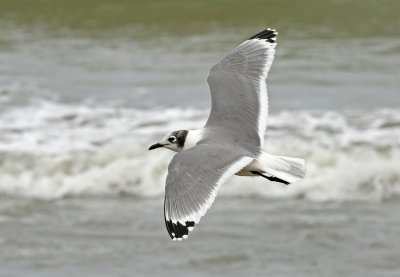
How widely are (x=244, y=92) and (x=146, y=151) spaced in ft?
15.2

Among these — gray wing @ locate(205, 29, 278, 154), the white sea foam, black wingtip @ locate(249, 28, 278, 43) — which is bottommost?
the white sea foam

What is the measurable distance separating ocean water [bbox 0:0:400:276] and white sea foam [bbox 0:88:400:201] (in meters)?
0.02

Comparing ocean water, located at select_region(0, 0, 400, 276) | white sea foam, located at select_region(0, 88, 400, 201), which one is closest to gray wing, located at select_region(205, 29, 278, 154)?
ocean water, located at select_region(0, 0, 400, 276)

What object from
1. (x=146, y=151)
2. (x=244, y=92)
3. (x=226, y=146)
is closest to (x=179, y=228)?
(x=226, y=146)

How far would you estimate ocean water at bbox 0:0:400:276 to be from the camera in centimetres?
734

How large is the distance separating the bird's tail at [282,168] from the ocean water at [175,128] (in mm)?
2366

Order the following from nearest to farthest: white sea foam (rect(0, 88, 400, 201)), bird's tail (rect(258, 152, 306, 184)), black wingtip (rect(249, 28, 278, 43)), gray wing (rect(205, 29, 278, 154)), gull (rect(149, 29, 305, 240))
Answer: gull (rect(149, 29, 305, 240))
bird's tail (rect(258, 152, 306, 184))
gray wing (rect(205, 29, 278, 154))
black wingtip (rect(249, 28, 278, 43))
white sea foam (rect(0, 88, 400, 201))

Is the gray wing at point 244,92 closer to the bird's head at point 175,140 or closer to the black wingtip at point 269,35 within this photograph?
the black wingtip at point 269,35

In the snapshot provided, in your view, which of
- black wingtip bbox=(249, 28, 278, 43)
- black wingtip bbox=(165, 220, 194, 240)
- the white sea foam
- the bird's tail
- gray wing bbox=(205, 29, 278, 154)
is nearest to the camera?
black wingtip bbox=(165, 220, 194, 240)

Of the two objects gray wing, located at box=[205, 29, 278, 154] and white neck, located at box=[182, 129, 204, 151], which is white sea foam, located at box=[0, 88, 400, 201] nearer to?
gray wing, located at box=[205, 29, 278, 154]

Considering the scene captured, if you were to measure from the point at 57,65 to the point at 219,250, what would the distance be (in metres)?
6.38

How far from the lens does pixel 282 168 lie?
4.68m

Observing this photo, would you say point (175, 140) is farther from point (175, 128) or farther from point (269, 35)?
→ point (175, 128)

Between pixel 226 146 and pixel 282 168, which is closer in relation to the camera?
pixel 282 168
